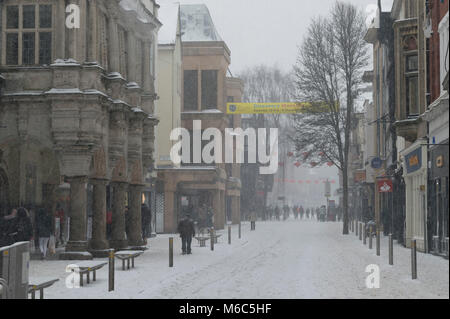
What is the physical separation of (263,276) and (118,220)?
11350mm

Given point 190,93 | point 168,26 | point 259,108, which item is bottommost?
point 190,93

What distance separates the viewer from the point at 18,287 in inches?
437

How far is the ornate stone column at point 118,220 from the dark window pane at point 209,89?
2532 centimetres

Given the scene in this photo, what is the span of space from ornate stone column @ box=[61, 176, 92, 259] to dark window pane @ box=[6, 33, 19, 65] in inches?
168

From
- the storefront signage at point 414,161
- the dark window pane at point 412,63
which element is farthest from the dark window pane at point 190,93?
the storefront signage at point 414,161

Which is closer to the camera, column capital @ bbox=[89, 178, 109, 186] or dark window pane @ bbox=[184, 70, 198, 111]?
column capital @ bbox=[89, 178, 109, 186]

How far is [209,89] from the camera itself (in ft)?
181

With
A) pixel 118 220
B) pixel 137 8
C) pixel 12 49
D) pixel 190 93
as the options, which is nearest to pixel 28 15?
pixel 12 49

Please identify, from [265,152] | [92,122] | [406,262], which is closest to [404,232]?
[406,262]

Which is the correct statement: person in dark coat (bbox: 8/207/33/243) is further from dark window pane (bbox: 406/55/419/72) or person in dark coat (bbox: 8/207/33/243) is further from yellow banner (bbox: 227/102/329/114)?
yellow banner (bbox: 227/102/329/114)

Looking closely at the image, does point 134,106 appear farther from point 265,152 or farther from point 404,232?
point 265,152

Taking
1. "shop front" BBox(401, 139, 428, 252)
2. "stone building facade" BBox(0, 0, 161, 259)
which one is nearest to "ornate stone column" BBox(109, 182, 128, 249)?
"stone building facade" BBox(0, 0, 161, 259)

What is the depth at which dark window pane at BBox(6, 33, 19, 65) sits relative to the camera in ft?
86.6

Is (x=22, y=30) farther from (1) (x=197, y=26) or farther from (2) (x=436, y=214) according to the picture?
(1) (x=197, y=26)
